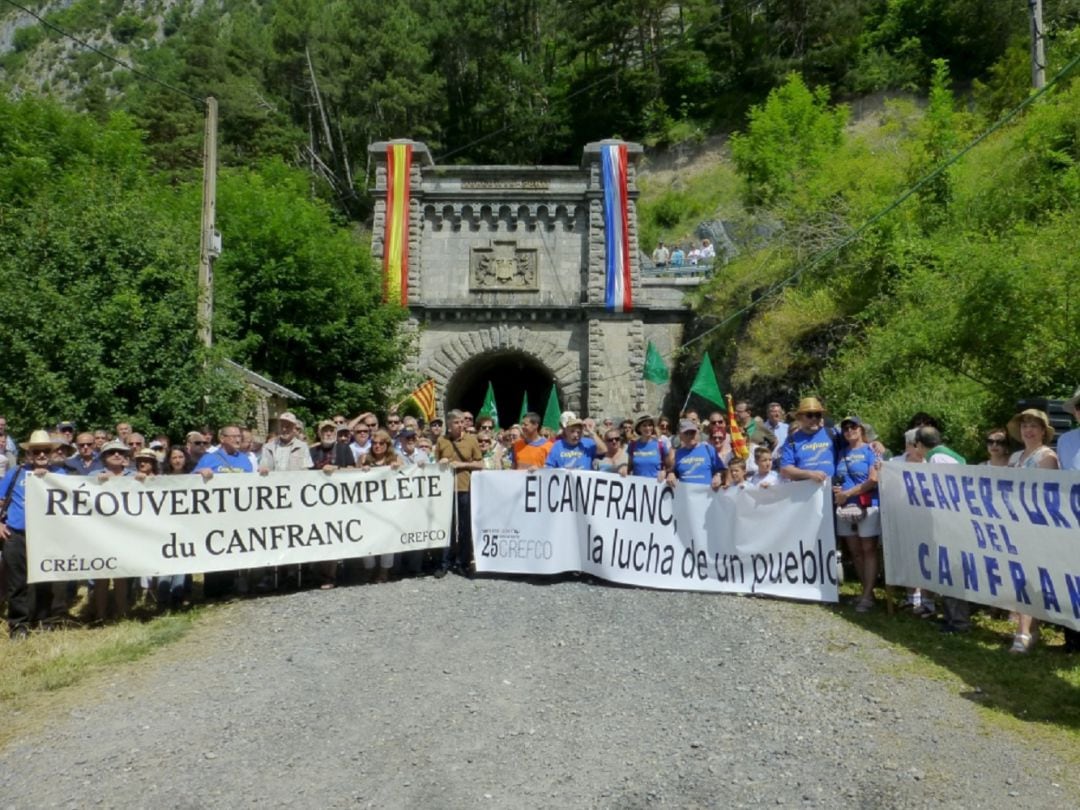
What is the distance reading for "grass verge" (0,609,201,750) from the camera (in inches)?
246

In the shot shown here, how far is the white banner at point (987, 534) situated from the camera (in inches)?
249

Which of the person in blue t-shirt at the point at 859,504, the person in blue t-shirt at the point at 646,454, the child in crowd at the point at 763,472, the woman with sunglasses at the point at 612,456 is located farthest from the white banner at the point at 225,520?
the person in blue t-shirt at the point at 859,504

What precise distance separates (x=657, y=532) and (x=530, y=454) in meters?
1.96

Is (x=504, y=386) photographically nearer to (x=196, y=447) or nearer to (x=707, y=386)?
(x=707, y=386)

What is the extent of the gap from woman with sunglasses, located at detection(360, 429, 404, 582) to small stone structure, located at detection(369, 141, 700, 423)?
766 inches

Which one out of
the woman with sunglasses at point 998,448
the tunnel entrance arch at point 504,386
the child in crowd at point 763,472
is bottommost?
the child in crowd at point 763,472

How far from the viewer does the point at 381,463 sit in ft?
32.6

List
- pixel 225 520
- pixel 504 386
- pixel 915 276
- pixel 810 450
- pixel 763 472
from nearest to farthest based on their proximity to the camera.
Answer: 1. pixel 810 450
2. pixel 225 520
3. pixel 763 472
4. pixel 915 276
5. pixel 504 386

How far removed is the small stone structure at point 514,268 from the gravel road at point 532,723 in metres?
21.6

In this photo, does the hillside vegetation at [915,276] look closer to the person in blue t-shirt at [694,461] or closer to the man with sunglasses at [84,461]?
the person in blue t-shirt at [694,461]

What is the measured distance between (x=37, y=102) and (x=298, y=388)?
42.5 ft

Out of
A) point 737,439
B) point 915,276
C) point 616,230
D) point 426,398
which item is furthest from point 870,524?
point 616,230

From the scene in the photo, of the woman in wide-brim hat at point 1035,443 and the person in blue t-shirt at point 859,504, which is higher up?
the woman in wide-brim hat at point 1035,443

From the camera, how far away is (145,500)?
28.6ft
